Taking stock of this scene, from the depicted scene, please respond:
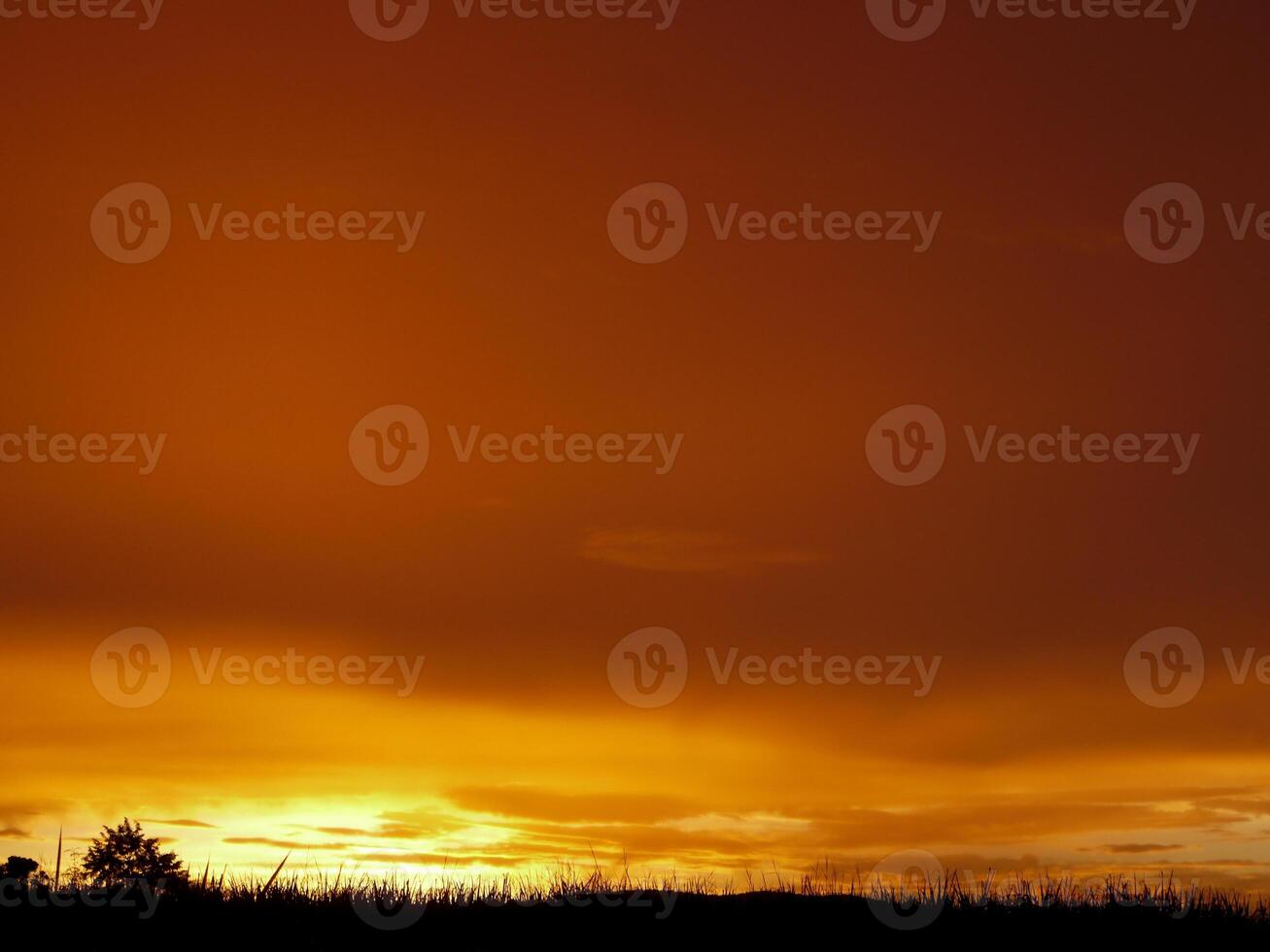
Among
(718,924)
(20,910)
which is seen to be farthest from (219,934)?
(718,924)

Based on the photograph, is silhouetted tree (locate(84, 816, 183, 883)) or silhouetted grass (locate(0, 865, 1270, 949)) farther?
silhouetted tree (locate(84, 816, 183, 883))

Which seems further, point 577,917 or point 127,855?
point 127,855

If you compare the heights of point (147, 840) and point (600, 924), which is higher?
point (147, 840)

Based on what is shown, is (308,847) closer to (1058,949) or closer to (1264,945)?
(1058,949)

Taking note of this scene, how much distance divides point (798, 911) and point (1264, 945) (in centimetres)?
550

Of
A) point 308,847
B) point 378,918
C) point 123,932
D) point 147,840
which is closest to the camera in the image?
point 123,932

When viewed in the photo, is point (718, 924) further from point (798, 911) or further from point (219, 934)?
point (219, 934)

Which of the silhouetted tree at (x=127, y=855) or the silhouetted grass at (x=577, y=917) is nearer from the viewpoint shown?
the silhouetted grass at (x=577, y=917)

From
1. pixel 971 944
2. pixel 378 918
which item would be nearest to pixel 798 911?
pixel 971 944

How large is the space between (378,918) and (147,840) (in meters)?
22.5

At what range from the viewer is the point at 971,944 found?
17.3 m

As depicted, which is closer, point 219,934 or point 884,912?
point 219,934

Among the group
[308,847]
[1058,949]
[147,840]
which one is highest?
[147,840]

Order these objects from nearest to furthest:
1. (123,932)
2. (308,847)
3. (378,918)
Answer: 1. (123,932)
2. (378,918)
3. (308,847)
